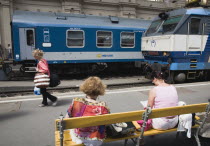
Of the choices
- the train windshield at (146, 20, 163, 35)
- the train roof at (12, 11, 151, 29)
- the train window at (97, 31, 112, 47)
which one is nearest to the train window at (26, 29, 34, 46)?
the train roof at (12, 11, 151, 29)

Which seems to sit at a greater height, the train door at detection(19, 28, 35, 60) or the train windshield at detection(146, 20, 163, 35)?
the train windshield at detection(146, 20, 163, 35)

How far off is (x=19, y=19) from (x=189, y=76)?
8.89 meters

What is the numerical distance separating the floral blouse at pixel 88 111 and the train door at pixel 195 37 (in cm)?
728

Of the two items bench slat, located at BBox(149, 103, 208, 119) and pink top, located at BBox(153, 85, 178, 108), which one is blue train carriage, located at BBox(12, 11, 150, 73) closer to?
pink top, located at BBox(153, 85, 178, 108)

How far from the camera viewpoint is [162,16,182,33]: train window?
8632 millimetres

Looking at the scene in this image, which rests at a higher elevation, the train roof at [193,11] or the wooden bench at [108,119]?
the train roof at [193,11]

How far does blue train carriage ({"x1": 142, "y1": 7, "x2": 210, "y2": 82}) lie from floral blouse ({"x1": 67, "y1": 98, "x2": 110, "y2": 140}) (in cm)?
667

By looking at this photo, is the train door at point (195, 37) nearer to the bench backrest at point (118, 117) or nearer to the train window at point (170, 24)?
the train window at point (170, 24)

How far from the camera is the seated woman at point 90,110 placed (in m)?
2.57

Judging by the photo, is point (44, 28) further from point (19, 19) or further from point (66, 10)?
point (66, 10)

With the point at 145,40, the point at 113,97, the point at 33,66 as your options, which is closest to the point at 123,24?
the point at 145,40

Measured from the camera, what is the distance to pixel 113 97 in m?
6.67

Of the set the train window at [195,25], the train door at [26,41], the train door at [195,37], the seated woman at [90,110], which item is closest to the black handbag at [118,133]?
the seated woman at [90,110]

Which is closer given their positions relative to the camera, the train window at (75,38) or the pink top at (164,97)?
the pink top at (164,97)
